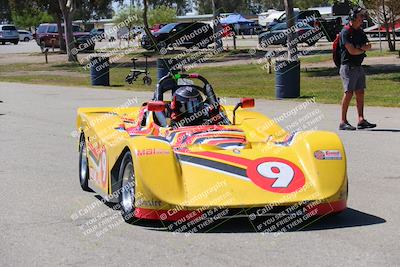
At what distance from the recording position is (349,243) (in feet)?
20.8

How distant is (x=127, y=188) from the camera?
7.30 m

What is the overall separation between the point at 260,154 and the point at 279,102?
1255 cm

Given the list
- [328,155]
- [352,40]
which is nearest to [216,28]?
[352,40]

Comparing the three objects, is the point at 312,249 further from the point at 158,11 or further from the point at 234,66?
the point at 158,11

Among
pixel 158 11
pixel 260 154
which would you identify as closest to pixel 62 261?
pixel 260 154

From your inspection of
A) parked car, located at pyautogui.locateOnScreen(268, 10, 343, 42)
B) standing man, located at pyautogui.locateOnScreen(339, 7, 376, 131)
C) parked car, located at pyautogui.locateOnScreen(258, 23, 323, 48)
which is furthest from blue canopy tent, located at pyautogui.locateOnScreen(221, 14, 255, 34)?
standing man, located at pyautogui.locateOnScreen(339, 7, 376, 131)

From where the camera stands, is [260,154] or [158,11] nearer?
[260,154]

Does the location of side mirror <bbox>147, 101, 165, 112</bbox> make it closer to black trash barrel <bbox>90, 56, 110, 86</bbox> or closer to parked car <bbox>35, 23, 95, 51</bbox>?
black trash barrel <bbox>90, 56, 110, 86</bbox>

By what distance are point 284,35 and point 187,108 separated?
38.2 m

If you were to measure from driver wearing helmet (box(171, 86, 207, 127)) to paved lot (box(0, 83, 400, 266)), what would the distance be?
123 centimetres

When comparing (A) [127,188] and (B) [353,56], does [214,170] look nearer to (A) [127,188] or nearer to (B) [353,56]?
(A) [127,188]

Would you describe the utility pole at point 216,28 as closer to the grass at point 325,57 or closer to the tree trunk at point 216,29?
the tree trunk at point 216,29

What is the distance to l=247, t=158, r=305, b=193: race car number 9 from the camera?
697cm

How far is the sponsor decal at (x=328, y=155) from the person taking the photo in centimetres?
732
